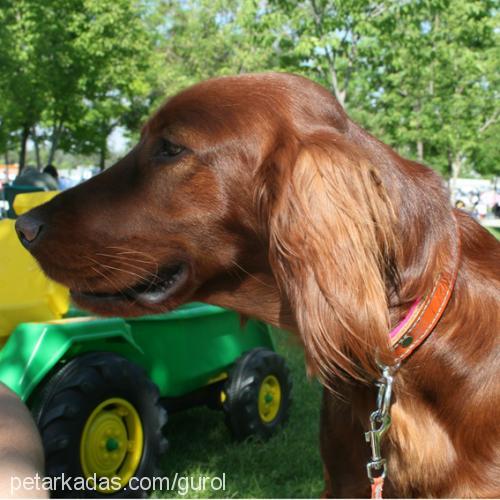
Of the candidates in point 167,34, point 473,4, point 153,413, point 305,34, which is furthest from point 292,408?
point 167,34

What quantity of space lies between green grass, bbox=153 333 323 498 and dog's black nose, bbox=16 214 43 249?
1597mm

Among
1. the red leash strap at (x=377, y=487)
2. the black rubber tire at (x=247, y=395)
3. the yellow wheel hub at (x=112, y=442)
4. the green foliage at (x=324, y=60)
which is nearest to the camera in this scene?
the red leash strap at (x=377, y=487)

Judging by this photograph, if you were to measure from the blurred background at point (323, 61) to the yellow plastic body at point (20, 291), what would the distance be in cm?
1026

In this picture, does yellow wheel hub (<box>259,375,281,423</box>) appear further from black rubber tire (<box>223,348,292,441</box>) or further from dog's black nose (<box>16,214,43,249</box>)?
dog's black nose (<box>16,214,43,249</box>)

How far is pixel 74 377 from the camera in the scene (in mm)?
Answer: 3311

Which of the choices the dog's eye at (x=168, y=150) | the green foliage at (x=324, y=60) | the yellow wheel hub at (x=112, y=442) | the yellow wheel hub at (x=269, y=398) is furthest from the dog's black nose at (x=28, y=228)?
the green foliage at (x=324, y=60)

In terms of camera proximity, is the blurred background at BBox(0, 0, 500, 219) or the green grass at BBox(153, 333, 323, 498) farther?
the blurred background at BBox(0, 0, 500, 219)

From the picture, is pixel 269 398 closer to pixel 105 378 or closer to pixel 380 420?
pixel 105 378

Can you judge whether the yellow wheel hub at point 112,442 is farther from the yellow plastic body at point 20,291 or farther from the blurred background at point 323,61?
the blurred background at point 323,61

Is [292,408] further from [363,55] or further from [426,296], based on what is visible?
[363,55]

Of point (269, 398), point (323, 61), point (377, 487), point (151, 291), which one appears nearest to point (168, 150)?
point (151, 291)

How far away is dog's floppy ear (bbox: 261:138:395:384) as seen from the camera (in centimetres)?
178

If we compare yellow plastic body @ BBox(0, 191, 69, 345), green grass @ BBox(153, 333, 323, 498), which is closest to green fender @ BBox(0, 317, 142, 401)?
yellow plastic body @ BBox(0, 191, 69, 345)

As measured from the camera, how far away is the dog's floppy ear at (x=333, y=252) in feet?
5.83
